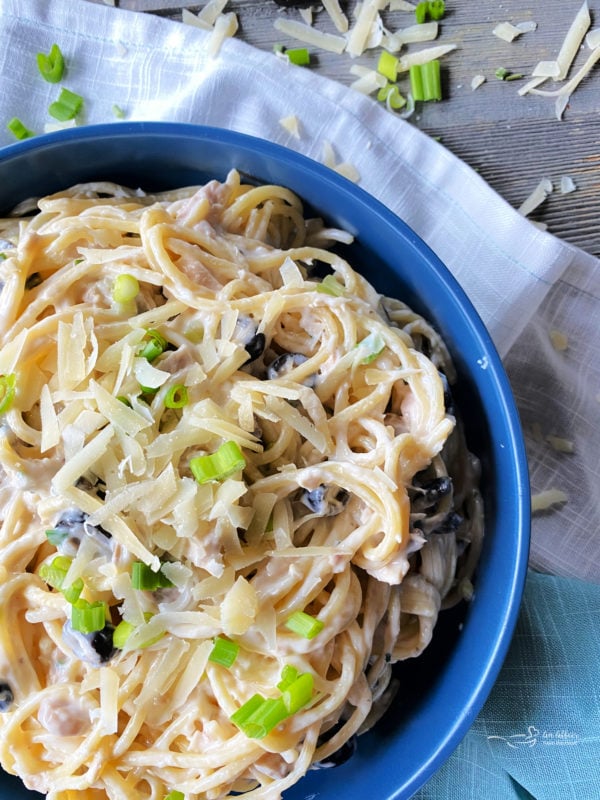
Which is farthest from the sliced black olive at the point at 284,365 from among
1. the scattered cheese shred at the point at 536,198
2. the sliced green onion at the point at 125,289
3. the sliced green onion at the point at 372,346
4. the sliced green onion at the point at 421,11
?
the sliced green onion at the point at 421,11

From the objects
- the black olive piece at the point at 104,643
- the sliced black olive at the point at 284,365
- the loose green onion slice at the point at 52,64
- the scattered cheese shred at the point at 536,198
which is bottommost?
the black olive piece at the point at 104,643

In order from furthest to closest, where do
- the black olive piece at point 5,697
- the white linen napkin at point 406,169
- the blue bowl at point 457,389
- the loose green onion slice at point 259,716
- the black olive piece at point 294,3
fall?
the black olive piece at point 294,3, the white linen napkin at point 406,169, the blue bowl at point 457,389, the black olive piece at point 5,697, the loose green onion slice at point 259,716

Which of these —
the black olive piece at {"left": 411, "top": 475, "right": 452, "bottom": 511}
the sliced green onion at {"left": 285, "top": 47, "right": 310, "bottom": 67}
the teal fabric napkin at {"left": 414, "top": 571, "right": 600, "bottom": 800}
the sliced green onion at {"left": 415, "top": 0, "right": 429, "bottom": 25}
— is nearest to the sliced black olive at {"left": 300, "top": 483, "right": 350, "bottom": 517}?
the black olive piece at {"left": 411, "top": 475, "right": 452, "bottom": 511}

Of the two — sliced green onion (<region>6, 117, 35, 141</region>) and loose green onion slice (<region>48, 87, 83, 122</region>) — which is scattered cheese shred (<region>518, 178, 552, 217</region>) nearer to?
loose green onion slice (<region>48, 87, 83, 122</region>)

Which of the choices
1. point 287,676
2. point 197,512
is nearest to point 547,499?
point 287,676

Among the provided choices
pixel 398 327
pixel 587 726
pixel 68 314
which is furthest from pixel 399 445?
pixel 587 726

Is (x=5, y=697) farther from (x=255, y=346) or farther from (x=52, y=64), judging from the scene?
(x=52, y=64)

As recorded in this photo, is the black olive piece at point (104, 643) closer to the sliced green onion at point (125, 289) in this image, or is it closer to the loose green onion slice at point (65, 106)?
the sliced green onion at point (125, 289)

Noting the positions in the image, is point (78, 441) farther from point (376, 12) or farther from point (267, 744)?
point (376, 12)
